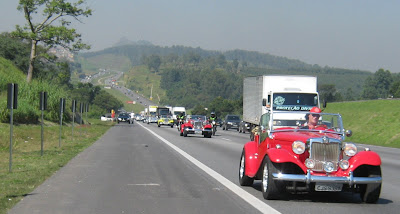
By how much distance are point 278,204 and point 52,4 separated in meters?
48.9

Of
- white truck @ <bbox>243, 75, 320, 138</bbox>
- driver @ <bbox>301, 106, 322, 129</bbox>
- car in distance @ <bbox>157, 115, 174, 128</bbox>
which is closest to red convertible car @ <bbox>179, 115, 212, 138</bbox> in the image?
white truck @ <bbox>243, 75, 320, 138</bbox>

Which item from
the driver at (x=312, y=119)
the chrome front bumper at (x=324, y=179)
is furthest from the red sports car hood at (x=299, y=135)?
the chrome front bumper at (x=324, y=179)

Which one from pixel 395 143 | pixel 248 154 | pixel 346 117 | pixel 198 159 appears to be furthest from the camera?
pixel 346 117

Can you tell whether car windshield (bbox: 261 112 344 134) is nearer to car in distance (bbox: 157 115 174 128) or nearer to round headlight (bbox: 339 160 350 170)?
round headlight (bbox: 339 160 350 170)

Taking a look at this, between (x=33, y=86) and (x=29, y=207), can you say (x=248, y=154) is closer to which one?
(x=29, y=207)

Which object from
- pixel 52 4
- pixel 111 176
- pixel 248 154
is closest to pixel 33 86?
pixel 52 4

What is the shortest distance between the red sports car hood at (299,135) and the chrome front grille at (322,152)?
0.67ft

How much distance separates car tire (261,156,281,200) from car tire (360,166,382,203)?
4.98 feet

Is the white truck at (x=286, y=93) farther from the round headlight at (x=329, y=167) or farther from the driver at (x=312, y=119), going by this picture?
the round headlight at (x=329, y=167)

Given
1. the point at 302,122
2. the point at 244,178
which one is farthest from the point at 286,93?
the point at 302,122

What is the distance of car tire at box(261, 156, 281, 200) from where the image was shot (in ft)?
34.7

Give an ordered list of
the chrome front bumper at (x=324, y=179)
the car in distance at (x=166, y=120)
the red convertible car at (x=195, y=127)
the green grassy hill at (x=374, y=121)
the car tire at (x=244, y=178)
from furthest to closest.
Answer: the car in distance at (x=166, y=120) < the green grassy hill at (x=374, y=121) < the red convertible car at (x=195, y=127) < the car tire at (x=244, y=178) < the chrome front bumper at (x=324, y=179)

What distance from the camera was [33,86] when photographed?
162 feet

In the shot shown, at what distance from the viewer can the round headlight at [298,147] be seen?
34.6 feet
